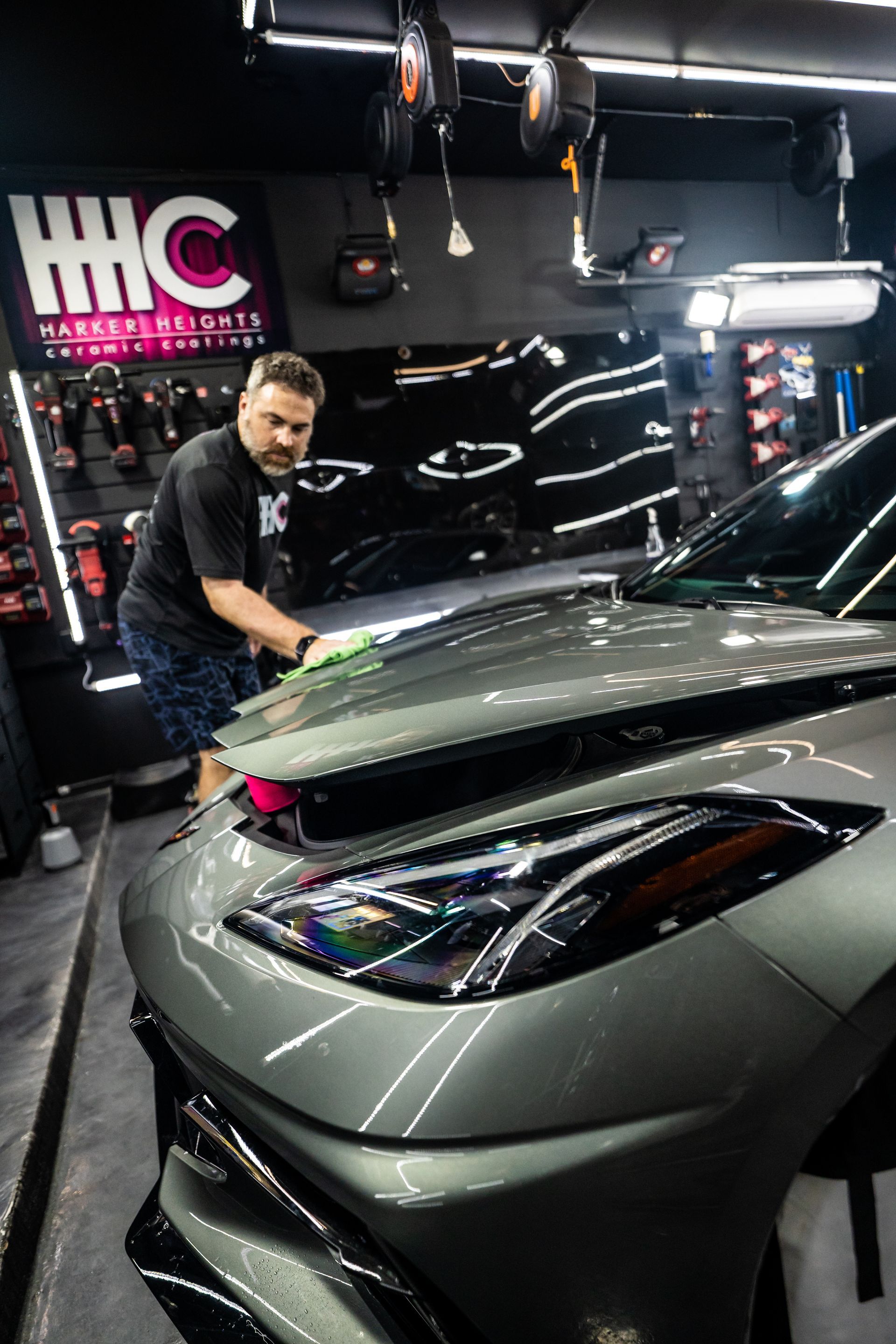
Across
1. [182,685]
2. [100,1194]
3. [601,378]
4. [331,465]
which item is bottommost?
[100,1194]

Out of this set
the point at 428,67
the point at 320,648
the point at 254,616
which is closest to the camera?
the point at 320,648

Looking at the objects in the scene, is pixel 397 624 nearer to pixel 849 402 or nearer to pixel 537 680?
pixel 537 680

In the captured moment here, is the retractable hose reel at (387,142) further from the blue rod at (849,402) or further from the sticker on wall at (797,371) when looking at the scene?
the blue rod at (849,402)

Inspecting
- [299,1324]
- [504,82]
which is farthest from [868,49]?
[299,1324]

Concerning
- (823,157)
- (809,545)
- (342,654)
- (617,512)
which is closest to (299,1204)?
(342,654)

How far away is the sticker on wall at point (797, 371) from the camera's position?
194 inches

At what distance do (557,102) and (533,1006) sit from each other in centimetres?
316

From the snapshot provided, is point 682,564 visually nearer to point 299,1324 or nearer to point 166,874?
point 166,874

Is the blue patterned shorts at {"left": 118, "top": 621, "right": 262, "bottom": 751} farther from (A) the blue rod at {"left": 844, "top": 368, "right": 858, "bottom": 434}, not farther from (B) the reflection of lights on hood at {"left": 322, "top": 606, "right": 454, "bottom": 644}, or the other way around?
(A) the blue rod at {"left": 844, "top": 368, "right": 858, "bottom": 434}

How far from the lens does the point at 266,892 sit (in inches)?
31.8

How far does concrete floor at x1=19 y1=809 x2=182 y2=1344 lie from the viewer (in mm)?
1013

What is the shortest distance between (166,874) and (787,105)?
4888mm

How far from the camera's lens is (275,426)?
6.46 ft

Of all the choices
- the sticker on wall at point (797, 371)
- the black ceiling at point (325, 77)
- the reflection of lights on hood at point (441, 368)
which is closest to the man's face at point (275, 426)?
the black ceiling at point (325, 77)
